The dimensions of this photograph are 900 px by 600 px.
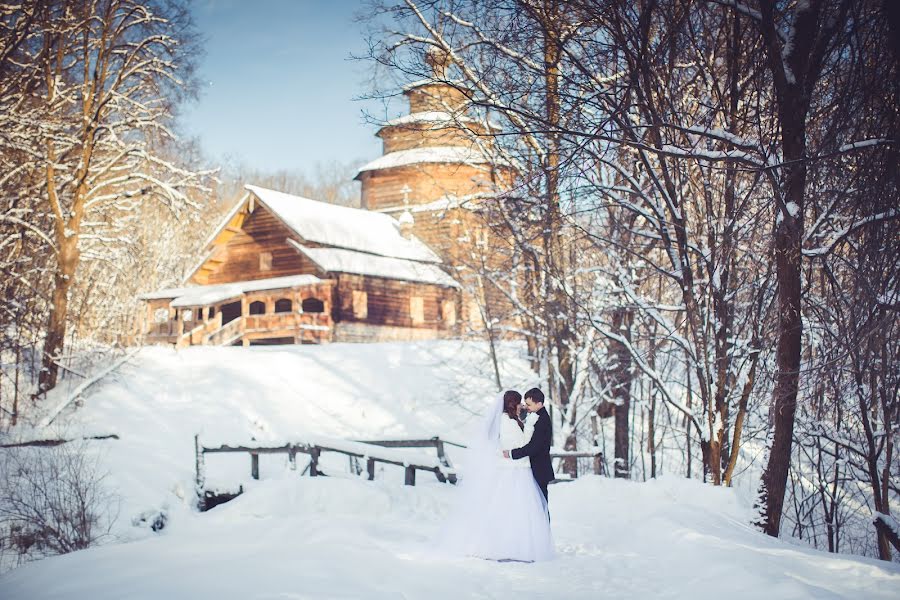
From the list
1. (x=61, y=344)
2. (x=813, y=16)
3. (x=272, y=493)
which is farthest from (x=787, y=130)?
(x=61, y=344)

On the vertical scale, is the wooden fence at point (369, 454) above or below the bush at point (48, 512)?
above

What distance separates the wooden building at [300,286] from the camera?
97.5 ft

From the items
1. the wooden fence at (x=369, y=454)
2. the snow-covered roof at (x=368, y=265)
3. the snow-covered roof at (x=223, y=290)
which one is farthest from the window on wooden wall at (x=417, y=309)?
the wooden fence at (x=369, y=454)

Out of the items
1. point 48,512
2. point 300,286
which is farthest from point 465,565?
point 300,286

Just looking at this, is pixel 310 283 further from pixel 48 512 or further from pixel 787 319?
pixel 787 319

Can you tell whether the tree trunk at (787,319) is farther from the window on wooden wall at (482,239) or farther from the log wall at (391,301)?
the log wall at (391,301)

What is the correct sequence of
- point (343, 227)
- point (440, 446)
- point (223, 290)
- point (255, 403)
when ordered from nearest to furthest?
point (440, 446)
point (255, 403)
point (223, 290)
point (343, 227)

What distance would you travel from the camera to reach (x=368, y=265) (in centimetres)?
3212

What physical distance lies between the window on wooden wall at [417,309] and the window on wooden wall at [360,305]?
264 centimetres

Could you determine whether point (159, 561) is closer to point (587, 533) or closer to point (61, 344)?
point (587, 533)

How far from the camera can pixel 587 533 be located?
9.26 m

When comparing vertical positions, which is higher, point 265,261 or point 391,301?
point 265,261

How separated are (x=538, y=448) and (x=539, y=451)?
4cm

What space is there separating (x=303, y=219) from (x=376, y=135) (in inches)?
873
